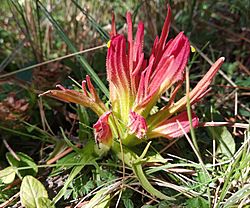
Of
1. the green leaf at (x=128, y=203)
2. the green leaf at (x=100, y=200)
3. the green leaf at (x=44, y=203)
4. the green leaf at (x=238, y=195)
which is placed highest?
the green leaf at (x=44, y=203)

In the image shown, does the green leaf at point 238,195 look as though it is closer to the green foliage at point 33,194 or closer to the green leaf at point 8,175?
the green foliage at point 33,194

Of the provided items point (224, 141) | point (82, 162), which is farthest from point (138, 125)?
point (224, 141)

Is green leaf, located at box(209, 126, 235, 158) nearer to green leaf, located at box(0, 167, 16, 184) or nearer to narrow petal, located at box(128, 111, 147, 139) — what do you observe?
narrow petal, located at box(128, 111, 147, 139)

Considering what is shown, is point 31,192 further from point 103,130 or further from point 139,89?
point 139,89

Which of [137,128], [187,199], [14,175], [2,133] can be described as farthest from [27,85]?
[187,199]

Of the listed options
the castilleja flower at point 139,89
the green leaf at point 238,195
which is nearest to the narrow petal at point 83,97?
the castilleja flower at point 139,89

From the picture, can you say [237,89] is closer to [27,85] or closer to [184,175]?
[184,175]
